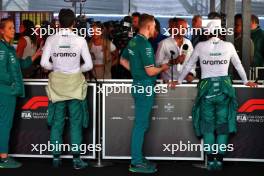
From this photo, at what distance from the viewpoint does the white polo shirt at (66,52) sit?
5.86 meters

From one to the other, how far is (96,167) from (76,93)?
2.79 ft

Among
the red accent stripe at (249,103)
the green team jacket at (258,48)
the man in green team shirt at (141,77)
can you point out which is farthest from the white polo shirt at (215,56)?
the green team jacket at (258,48)

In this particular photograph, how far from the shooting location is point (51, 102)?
19.8 ft

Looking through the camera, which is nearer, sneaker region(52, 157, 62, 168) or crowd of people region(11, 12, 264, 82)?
sneaker region(52, 157, 62, 168)

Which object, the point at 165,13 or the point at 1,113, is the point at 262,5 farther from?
the point at 1,113

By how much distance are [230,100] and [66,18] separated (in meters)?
1.88

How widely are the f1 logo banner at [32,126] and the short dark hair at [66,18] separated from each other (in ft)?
2.71

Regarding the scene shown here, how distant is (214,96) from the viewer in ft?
19.3

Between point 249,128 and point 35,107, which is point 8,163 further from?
point 249,128

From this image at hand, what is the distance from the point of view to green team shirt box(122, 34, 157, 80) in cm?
566

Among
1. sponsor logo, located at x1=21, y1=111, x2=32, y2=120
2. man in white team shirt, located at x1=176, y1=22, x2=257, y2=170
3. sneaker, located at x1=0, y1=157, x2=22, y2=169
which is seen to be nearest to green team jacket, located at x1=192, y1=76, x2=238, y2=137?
man in white team shirt, located at x1=176, y1=22, x2=257, y2=170

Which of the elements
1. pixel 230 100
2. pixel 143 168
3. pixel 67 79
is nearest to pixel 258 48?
pixel 230 100

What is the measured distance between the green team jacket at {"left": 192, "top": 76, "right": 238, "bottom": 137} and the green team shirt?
0.52 m

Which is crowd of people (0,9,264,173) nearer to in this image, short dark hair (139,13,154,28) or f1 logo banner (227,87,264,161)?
short dark hair (139,13,154,28)
